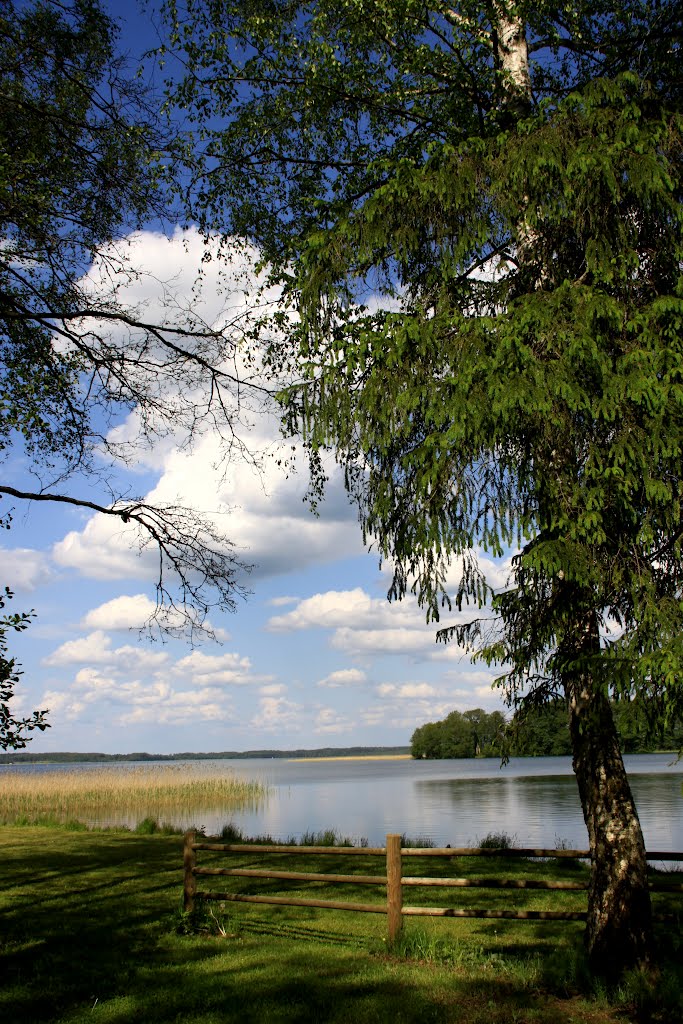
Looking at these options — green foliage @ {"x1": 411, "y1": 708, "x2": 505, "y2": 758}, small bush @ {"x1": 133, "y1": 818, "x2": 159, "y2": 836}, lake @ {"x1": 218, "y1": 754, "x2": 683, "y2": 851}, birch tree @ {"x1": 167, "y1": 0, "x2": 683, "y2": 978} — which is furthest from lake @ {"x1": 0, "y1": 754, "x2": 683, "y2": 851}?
green foliage @ {"x1": 411, "y1": 708, "x2": 505, "y2": 758}

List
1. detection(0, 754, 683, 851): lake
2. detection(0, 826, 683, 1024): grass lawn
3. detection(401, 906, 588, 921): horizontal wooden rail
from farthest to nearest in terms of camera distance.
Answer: detection(0, 754, 683, 851): lake → detection(401, 906, 588, 921): horizontal wooden rail → detection(0, 826, 683, 1024): grass lawn

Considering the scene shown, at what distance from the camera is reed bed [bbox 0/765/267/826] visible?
83.0ft

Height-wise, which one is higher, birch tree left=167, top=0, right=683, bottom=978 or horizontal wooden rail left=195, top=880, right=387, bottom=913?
birch tree left=167, top=0, right=683, bottom=978

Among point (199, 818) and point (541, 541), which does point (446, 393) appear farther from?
point (199, 818)

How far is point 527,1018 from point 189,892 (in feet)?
16.1

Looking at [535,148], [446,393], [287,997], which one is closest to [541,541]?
[446,393]

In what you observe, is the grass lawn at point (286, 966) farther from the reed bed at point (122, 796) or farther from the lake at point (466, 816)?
the reed bed at point (122, 796)

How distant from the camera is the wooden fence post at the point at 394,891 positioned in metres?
8.32

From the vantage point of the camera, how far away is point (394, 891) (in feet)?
27.6

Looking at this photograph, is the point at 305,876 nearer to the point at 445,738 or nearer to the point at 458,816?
the point at 458,816

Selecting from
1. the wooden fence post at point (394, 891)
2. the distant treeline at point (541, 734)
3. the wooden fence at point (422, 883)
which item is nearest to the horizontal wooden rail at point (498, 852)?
the wooden fence at point (422, 883)

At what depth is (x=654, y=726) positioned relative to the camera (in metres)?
6.04

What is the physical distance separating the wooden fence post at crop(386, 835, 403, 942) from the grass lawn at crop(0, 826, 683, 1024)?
15 centimetres

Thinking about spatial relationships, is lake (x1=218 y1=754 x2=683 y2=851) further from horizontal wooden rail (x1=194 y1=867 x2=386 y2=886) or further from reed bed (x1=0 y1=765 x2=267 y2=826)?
horizontal wooden rail (x1=194 y1=867 x2=386 y2=886)
